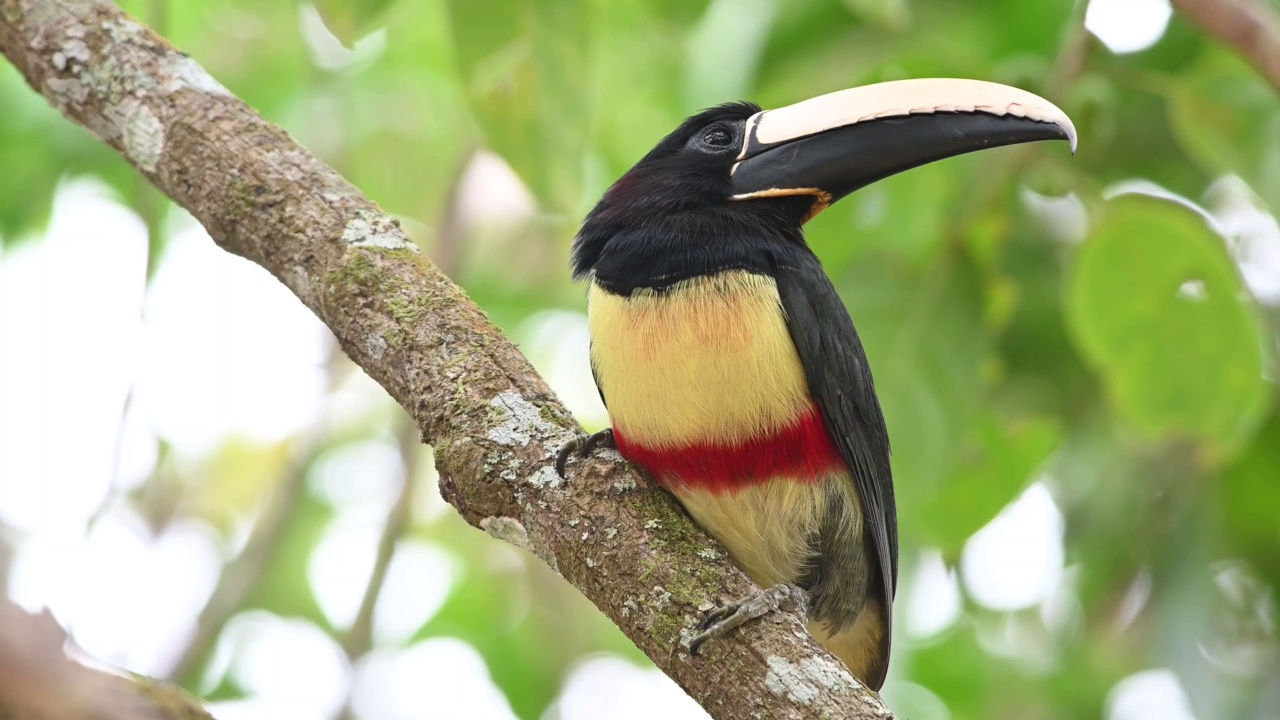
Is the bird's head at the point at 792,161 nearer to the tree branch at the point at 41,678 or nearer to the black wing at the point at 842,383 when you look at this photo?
the black wing at the point at 842,383

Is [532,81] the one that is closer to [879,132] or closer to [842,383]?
[879,132]

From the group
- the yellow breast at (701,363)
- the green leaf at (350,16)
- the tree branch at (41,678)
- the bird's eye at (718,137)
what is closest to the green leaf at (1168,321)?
the bird's eye at (718,137)

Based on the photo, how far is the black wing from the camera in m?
2.78

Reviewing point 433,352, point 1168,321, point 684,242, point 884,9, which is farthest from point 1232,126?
point 433,352

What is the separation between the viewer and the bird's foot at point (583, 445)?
8.20 feet

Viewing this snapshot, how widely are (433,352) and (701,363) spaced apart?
0.52 m

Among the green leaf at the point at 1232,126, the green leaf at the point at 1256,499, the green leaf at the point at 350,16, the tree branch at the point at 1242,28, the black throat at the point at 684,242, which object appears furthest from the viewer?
the green leaf at the point at 1256,499

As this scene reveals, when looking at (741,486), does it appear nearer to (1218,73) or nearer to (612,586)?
(612,586)

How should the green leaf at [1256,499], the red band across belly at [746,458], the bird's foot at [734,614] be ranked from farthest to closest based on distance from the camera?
1. the green leaf at [1256,499]
2. the red band across belly at [746,458]
3. the bird's foot at [734,614]

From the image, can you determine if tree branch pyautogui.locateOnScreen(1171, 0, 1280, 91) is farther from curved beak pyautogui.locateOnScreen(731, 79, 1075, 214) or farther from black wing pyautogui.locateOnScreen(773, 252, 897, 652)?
black wing pyautogui.locateOnScreen(773, 252, 897, 652)

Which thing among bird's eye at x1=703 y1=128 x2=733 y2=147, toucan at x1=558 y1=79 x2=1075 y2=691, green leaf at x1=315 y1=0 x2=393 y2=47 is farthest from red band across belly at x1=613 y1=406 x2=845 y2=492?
green leaf at x1=315 y1=0 x2=393 y2=47

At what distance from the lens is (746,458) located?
270 cm

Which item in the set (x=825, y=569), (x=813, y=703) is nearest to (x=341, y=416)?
(x=825, y=569)

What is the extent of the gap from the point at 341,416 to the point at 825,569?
381 centimetres
